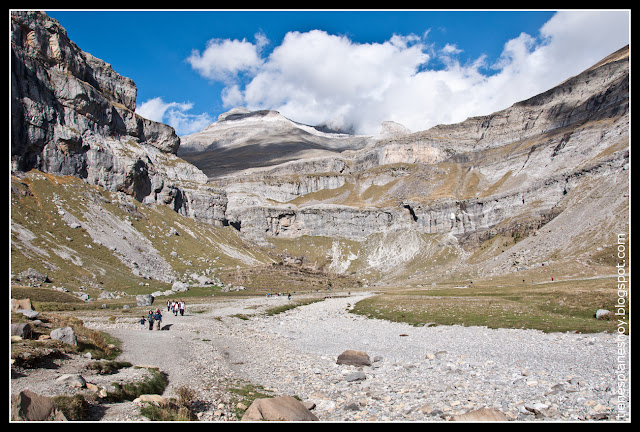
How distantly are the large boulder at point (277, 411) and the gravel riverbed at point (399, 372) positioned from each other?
5.21ft

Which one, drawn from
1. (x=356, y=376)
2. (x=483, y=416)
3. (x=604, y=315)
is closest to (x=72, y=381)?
(x=356, y=376)

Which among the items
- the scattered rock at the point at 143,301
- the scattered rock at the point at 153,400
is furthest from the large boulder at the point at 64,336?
the scattered rock at the point at 143,301

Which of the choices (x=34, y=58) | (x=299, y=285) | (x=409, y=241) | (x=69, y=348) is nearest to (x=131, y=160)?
(x=34, y=58)

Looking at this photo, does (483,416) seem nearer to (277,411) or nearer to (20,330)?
(277,411)

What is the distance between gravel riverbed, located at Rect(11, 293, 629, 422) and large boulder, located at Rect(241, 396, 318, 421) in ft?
5.21

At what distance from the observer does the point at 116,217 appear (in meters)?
130

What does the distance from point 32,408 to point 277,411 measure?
723 cm

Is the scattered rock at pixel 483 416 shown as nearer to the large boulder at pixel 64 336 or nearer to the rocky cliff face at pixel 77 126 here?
the large boulder at pixel 64 336

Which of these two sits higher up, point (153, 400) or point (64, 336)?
point (64, 336)

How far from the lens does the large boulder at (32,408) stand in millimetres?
9898

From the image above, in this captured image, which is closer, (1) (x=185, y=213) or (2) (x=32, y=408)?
(2) (x=32, y=408)

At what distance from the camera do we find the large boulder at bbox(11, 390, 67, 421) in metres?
9.90

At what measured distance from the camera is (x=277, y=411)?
1275 centimetres
